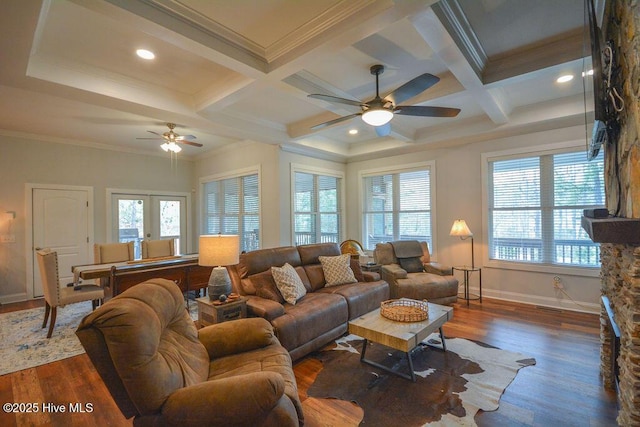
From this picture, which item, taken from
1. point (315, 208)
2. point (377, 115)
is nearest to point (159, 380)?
point (377, 115)

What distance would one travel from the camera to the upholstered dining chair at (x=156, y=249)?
500 cm

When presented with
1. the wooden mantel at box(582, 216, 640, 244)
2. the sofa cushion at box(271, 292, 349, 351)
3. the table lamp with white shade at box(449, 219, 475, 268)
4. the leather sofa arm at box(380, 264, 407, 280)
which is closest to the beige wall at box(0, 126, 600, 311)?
the table lamp with white shade at box(449, 219, 475, 268)

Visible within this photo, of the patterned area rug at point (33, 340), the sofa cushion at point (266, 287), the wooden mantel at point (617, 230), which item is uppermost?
the wooden mantel at point (617, 230)

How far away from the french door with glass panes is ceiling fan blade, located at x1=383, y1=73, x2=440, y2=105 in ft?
19.1

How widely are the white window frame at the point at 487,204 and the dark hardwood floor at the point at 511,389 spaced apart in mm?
889

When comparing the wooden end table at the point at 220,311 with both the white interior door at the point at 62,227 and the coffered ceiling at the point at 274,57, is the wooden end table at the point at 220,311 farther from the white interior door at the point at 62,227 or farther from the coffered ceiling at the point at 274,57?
the white interior door at the point at 62,227

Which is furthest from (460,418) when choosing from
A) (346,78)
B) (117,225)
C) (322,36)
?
(117,225)

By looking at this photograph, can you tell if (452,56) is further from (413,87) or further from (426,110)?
(426,110)

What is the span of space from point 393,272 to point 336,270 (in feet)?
3.25

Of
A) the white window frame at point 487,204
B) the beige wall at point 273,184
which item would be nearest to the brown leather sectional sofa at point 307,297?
the beige wall at point 273,184

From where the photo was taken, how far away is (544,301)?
173 inches

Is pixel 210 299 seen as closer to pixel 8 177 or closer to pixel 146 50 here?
pixel 146 50

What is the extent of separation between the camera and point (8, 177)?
495 centimetres

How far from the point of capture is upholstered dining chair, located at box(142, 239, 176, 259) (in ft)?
16.4
